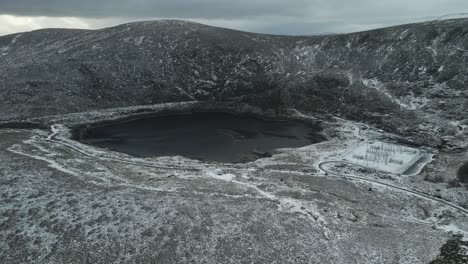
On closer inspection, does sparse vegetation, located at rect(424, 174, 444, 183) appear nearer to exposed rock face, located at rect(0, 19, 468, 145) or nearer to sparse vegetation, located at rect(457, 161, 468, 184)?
sparse vegetation, located at rect(457, 161, 468, 184)

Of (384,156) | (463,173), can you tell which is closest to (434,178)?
(463,173)

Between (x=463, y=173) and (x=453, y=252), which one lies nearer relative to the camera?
(x=453, y=252)

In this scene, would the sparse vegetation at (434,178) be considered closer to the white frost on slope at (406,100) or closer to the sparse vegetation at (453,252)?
the sparse vegetation at (453,252)

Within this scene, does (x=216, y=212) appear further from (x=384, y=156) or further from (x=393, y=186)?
(x=384, y=156)

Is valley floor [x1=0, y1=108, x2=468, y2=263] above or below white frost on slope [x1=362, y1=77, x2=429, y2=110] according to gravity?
below

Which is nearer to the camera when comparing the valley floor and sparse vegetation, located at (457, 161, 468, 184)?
the valley floor

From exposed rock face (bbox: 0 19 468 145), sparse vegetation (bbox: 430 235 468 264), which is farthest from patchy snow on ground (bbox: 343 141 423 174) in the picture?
sparse vegetation (bbox: 430 235 468 264)

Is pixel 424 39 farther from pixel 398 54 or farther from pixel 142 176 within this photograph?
pixel 142 176
